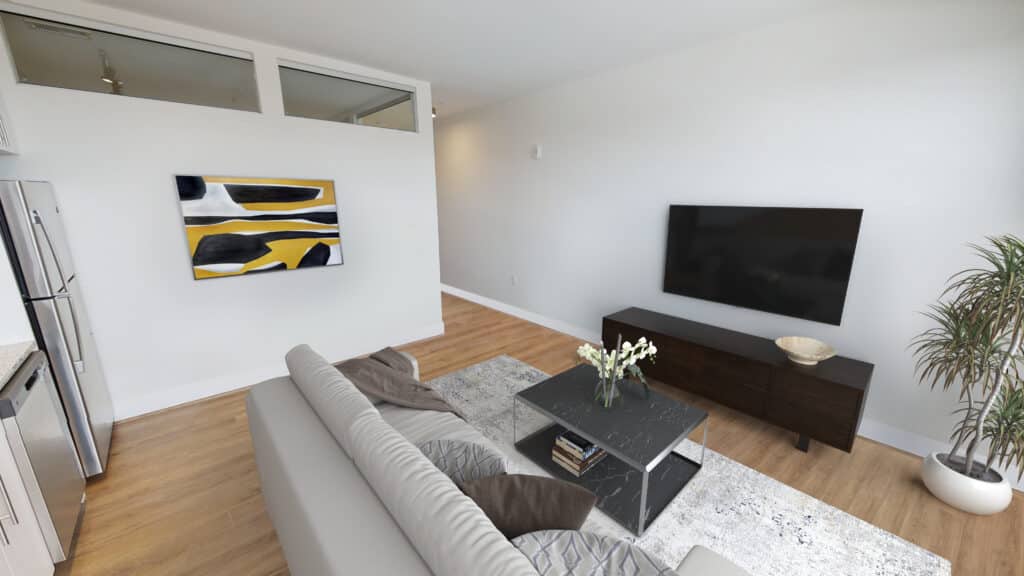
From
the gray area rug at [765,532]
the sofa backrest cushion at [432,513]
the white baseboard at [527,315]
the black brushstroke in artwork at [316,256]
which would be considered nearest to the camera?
the sofa backrest cushion at [432,513]

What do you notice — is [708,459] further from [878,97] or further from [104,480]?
[104,480]

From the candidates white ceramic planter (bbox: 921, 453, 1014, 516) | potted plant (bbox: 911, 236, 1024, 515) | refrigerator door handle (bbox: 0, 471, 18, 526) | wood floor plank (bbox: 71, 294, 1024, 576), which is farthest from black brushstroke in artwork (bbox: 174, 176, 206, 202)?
white ceramic planter (bbox: 921, 453, 1014, 516)

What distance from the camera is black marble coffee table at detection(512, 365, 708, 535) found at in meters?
1.88

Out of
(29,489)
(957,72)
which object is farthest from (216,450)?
(957,72)

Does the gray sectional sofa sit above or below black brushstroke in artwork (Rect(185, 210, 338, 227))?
below

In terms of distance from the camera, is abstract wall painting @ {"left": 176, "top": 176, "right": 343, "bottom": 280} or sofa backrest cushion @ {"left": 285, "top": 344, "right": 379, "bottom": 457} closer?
sofa backrest cushion @ {"left": 285, "top": 344, "right": 379, "bottom": 457}

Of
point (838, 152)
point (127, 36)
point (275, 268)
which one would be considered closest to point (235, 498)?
point (275, 268)

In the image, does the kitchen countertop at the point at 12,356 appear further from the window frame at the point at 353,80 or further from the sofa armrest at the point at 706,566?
the sofa armrest at the point at 706,566

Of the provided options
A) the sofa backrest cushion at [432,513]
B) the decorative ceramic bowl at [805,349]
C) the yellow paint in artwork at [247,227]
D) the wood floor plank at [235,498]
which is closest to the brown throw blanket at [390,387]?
the wood floor plank at [235,498]

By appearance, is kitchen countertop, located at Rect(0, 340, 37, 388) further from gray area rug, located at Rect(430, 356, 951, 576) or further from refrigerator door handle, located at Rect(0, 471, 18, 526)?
gray area rug, located at Rect(430, 356, 951, 576)

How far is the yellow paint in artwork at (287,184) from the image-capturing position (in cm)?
292

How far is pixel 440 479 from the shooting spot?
1024 millimetres

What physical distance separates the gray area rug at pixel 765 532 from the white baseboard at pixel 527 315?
6.68 ft

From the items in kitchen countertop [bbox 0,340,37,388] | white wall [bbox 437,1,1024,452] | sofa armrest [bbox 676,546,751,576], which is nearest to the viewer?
sofa armrest [bbox 676,546,751,576]
